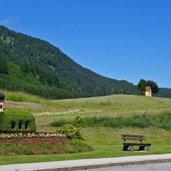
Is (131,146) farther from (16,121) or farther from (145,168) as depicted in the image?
(145,168)

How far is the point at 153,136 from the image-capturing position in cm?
3922

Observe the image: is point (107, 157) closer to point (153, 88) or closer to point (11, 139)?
point (11, 139)

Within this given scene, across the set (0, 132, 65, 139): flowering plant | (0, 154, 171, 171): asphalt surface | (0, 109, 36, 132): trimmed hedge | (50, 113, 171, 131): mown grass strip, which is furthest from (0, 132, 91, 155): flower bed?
(50, 113, 171, 131): mown grass strip

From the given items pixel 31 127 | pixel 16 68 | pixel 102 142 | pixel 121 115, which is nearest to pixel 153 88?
pixel 16 68

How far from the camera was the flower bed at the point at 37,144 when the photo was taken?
23875 millimetres

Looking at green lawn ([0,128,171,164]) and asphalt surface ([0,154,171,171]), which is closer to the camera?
asphalt surface ([0,154,171,171])

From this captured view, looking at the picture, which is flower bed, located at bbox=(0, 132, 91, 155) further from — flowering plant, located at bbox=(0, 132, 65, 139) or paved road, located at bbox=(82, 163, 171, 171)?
paved road, located at bbox=(82, 163, 171, 171)

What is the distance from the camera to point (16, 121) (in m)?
27.1

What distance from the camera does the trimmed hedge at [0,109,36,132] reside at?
2647cm

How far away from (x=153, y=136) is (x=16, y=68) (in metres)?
145

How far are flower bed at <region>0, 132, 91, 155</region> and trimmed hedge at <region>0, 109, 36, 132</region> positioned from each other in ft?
3.44

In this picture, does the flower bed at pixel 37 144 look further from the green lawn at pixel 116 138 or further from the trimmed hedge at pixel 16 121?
the green lawn at pixel 116 138

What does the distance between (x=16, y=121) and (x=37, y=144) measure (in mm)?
2450

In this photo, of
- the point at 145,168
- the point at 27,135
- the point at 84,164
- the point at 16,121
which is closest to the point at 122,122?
the point at 16,121
